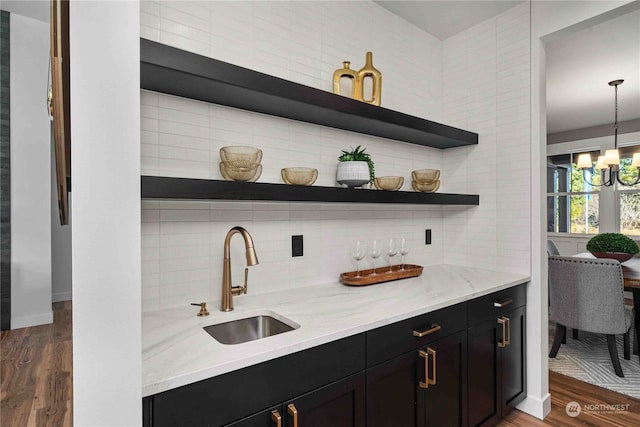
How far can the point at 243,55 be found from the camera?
171 cm

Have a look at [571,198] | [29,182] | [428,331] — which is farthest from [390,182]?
[571,198]

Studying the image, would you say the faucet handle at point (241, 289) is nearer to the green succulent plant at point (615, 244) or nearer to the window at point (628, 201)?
the green succulent plant at point (615, 244)

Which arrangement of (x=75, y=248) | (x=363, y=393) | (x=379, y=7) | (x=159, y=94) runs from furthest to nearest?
(x=379, y=7) → (x=159, y=94) → (x=363, y=393) → (x=75, y=248)

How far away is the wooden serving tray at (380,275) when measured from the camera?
1.96 metres

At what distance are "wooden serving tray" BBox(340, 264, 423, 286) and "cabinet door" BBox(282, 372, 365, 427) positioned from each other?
682 mm

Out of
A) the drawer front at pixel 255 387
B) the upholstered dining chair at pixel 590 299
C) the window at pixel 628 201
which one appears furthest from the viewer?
the window at pixel 628 201

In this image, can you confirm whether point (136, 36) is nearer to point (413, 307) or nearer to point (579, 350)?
point (413, 307)

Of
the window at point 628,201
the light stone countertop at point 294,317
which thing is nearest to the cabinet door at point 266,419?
the light stone countertop at point 294,317

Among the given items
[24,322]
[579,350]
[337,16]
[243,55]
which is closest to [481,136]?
[337,16]

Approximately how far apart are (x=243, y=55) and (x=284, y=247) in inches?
38.5

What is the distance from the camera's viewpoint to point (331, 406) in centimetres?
122

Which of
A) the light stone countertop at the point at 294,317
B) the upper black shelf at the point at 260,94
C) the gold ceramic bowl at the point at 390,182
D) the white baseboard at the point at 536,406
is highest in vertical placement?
the upper black shelf at the point at 260,94

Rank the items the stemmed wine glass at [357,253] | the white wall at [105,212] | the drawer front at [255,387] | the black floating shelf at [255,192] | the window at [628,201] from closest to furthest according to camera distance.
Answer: the white wall at [105,212]
the drawer front at [255,387]
the black floating shelf at [255,192]
the stemmed wine glass at [357,253]
the window at [628,201]

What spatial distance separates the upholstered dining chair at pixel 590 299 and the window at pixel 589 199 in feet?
10.3
